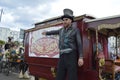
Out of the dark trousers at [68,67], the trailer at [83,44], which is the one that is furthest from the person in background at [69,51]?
the trailer at [83,44]

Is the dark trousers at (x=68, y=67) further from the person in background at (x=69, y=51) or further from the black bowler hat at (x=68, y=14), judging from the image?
the black bowler hat at (x=68, y=14)

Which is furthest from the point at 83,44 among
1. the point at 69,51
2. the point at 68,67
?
the point at 68,67

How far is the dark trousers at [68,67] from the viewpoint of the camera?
14.7 ft

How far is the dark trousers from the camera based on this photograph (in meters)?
4.48

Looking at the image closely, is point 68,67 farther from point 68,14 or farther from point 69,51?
point 68,14

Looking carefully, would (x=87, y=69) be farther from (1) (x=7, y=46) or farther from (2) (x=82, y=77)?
(1) (x=7, y=46)

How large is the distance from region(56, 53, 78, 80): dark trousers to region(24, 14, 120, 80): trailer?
48 centimetres

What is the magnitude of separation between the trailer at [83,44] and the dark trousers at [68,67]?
0.48 meters

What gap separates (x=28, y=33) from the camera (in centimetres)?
714

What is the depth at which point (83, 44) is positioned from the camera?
198 inches

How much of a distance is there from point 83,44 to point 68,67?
0.78 metres

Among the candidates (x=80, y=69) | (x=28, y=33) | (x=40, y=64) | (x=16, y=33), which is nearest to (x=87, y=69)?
(x=80, y=69)

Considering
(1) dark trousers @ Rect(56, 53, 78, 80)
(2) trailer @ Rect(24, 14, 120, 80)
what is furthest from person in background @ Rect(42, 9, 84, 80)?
(2) trailer @ Rect(24, 14, 120, 80)

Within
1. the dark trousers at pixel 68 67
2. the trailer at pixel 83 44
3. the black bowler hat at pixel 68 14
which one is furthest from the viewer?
the trailer at pixel 83 44
